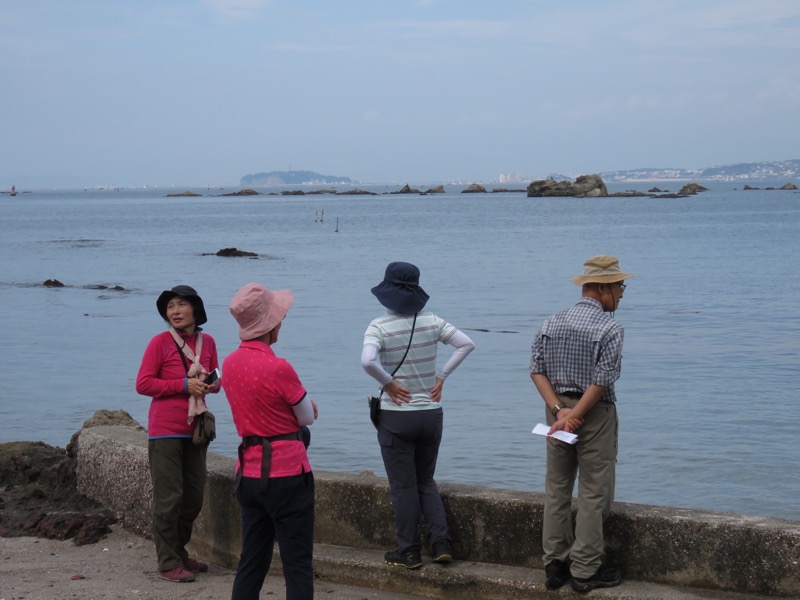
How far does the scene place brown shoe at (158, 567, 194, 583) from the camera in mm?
5586

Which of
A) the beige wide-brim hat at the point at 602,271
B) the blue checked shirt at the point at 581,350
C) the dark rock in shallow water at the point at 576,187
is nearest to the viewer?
the blue checked shirt at the point at 581,350

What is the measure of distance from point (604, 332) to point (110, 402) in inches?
460

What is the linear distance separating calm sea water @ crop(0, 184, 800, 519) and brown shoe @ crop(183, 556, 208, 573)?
545cm

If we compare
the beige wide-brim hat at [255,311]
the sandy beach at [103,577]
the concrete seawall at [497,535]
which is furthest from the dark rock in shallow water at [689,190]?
the beige wide-brim hat at [255,311]

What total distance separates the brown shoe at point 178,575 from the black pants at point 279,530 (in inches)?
40.0

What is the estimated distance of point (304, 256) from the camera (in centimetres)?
4950

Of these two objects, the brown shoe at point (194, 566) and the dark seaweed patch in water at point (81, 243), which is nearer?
the brown shoe at point (194, 566)

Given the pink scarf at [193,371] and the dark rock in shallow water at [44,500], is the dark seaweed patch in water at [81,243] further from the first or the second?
the pink scarf at [193,371]

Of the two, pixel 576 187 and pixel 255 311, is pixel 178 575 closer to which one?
pixel 255 311

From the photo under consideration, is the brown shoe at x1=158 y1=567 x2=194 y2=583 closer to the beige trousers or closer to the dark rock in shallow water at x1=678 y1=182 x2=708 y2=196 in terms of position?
the beige trousers

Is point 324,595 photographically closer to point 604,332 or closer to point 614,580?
point 614,580

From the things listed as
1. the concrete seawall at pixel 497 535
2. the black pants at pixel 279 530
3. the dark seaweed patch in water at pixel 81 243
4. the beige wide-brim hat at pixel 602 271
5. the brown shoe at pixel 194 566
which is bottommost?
the dark seaweed patch in water at pixel 81 243

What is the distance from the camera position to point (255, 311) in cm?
456

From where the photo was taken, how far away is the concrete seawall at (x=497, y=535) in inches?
195
